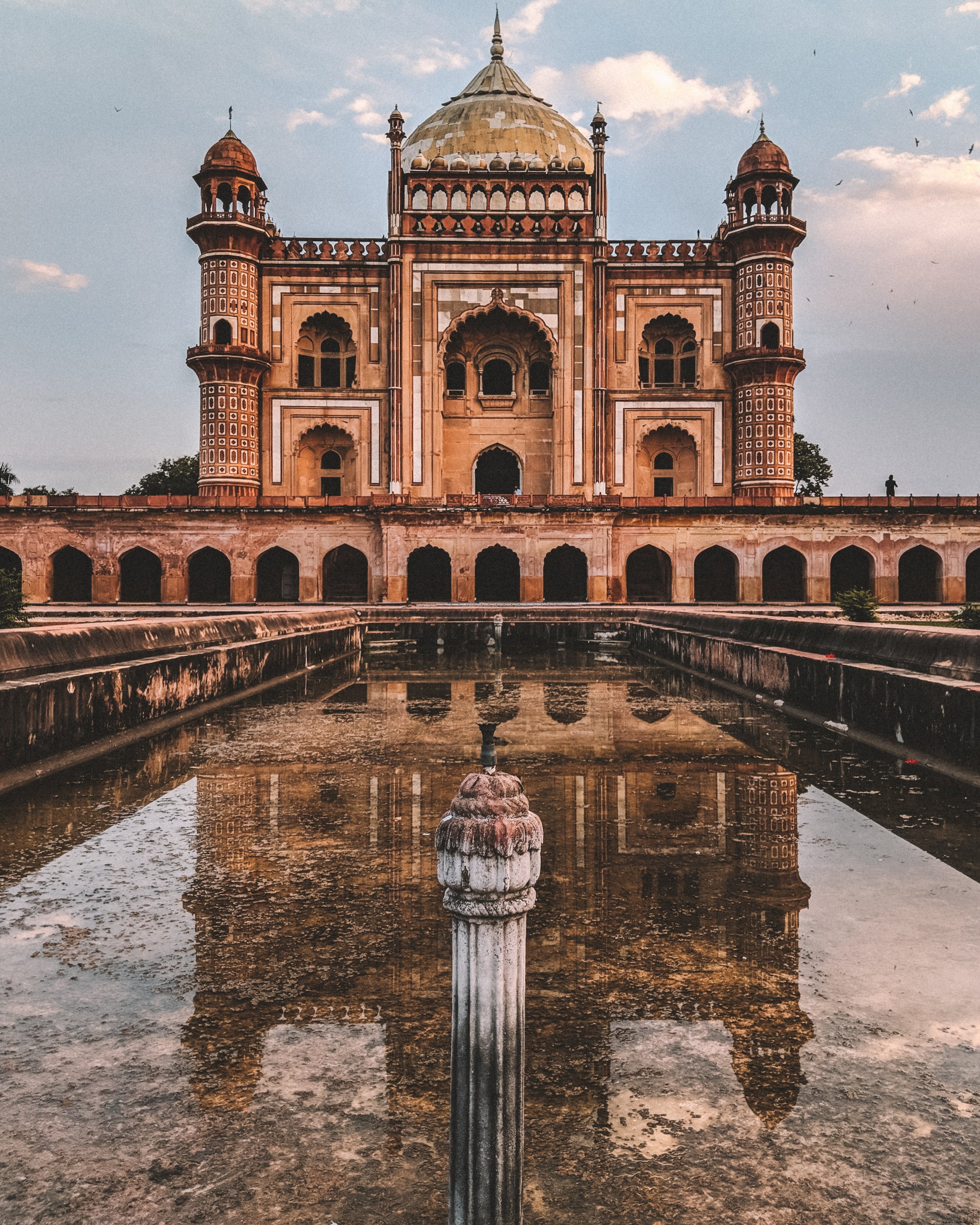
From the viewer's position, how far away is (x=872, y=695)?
6211 mm

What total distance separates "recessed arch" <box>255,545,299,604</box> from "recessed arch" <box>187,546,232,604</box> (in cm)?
106

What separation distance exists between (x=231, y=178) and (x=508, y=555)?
49.4 feet

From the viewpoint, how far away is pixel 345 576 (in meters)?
30.7

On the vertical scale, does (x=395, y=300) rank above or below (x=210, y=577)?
above

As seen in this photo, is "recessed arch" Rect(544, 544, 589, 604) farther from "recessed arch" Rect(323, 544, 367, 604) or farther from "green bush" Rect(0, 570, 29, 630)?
"green bush" Rect(0, 570, 29, 630)

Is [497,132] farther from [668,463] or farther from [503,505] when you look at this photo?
[503,505]

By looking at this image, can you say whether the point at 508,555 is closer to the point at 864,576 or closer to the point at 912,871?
the point at 864,576

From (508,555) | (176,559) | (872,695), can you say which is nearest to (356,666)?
(872,695)

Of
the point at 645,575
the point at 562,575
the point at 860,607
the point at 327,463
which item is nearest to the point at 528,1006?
the point at 860,607

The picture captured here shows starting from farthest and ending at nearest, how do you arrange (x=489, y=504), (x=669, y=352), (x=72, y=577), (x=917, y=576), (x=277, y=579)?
1. (x=669, y=352)
2. (x=277, y=579)
3. (x=917, y=576)
4. (x=72, y=577)
5. (x=489, y=504)

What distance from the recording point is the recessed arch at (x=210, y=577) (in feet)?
97.8

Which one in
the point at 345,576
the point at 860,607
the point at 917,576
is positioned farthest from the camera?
the point at 345,576

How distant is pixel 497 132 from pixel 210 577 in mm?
20493

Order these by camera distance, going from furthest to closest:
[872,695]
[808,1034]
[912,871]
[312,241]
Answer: [312,241]
[872,695]
[912,871]
[808,1034]
